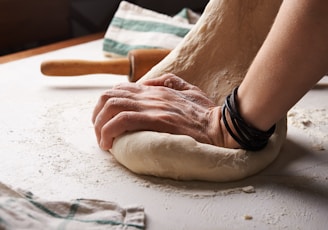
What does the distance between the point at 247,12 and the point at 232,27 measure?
0.04m

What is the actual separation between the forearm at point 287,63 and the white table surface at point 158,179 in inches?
4.7

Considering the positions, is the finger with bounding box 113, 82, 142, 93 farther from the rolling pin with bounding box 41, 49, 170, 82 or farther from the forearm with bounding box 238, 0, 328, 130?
the rolling pin with bounding box 41, 49, 170, 82

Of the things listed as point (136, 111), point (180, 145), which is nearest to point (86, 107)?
point (136, 111)

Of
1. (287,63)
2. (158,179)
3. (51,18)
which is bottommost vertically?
(51,18)

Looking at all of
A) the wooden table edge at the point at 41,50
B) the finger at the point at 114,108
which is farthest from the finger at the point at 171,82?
the wooden table edge at the point at 41,50

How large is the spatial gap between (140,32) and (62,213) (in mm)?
944

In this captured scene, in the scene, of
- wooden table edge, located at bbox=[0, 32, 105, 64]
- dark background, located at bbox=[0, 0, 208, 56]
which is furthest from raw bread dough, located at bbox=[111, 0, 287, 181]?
dark background, located at bbox=[0, 0, 208, 56]

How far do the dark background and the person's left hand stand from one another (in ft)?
3.35

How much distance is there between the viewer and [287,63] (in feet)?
2.31

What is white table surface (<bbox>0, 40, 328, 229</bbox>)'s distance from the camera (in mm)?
721

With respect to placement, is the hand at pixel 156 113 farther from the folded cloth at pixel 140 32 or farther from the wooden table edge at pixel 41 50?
the wooden table edge at pixel 41 50

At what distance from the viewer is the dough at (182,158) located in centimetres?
77

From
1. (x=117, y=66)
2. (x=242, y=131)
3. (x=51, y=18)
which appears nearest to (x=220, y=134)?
(x=242, y=131)

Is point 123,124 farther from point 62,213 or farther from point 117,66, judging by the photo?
point 117,66
